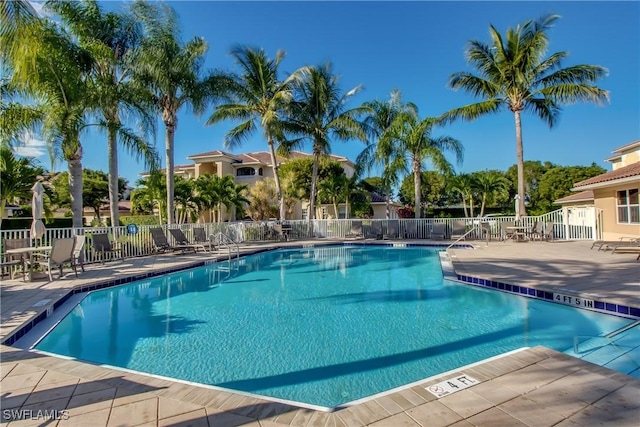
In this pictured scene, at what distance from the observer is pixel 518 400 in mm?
2777

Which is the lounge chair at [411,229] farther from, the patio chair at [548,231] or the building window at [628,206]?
the building window at [628,206]

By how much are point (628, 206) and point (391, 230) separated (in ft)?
33.8

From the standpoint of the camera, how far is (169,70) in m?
13.8

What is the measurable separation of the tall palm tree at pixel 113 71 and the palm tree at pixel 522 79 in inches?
608

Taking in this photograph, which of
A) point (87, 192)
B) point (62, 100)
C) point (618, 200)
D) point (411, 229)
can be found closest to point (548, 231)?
point (618, 200)

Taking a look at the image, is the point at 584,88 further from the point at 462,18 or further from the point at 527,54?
the point at 462,18

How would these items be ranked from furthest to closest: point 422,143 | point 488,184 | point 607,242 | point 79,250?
point 488,184 < point 422,143 < point 607,242 < point 79,250

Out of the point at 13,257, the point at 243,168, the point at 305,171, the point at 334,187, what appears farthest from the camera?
the point at 243,168

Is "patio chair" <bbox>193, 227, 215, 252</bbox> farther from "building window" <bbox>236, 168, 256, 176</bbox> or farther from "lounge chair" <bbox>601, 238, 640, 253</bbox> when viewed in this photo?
"building window" <bbox>236, 168, 256, 176</bbox>

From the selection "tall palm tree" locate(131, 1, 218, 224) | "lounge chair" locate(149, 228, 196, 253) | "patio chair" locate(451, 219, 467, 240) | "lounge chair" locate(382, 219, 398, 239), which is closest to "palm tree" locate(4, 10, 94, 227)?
"tall palm tree" locate(131, 1, 218, 224)

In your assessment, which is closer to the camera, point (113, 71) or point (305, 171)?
point (113, 71)

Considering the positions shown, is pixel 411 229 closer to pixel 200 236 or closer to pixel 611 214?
pixel 611 214

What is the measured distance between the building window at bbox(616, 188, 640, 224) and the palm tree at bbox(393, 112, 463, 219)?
749cm

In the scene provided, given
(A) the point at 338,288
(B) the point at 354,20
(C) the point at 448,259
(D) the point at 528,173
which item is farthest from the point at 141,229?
(D) the point at 528,173
